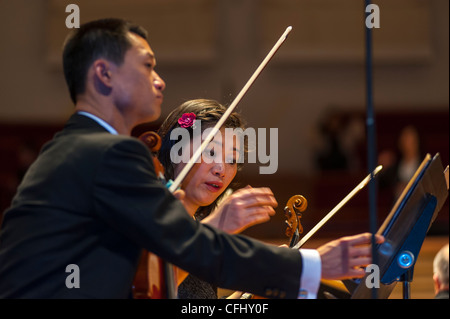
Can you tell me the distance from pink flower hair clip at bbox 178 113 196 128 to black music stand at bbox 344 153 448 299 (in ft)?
2.78

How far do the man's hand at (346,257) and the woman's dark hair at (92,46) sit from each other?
68cm

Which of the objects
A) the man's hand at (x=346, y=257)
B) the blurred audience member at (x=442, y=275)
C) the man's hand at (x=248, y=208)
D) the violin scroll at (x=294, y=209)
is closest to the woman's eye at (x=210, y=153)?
the violin scroll at (x=294, y=209)

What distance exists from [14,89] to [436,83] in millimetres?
5334

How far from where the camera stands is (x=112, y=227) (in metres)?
1.56

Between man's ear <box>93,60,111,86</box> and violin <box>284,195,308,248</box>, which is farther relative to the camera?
violin <box>284,195,308,248</box>

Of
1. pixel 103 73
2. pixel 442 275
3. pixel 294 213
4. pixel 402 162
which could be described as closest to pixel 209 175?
pixel 294 213

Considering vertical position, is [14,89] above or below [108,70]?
above

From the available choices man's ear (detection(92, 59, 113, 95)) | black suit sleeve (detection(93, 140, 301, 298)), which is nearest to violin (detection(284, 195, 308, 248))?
black suit sleeve (detection(93, 140, 301, 298))

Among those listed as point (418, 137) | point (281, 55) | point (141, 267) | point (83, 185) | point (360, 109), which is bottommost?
point (141, 267)

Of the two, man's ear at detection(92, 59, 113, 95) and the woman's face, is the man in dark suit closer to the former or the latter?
man's ear at detection(92, 59, 113, 95)

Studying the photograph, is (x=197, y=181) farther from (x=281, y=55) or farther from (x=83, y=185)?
(x=281, y=55)

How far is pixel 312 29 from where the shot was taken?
8.71 meters

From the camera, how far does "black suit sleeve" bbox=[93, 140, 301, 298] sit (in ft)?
4.92

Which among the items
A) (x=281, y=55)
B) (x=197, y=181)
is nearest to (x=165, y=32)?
(x=281, y=55)
